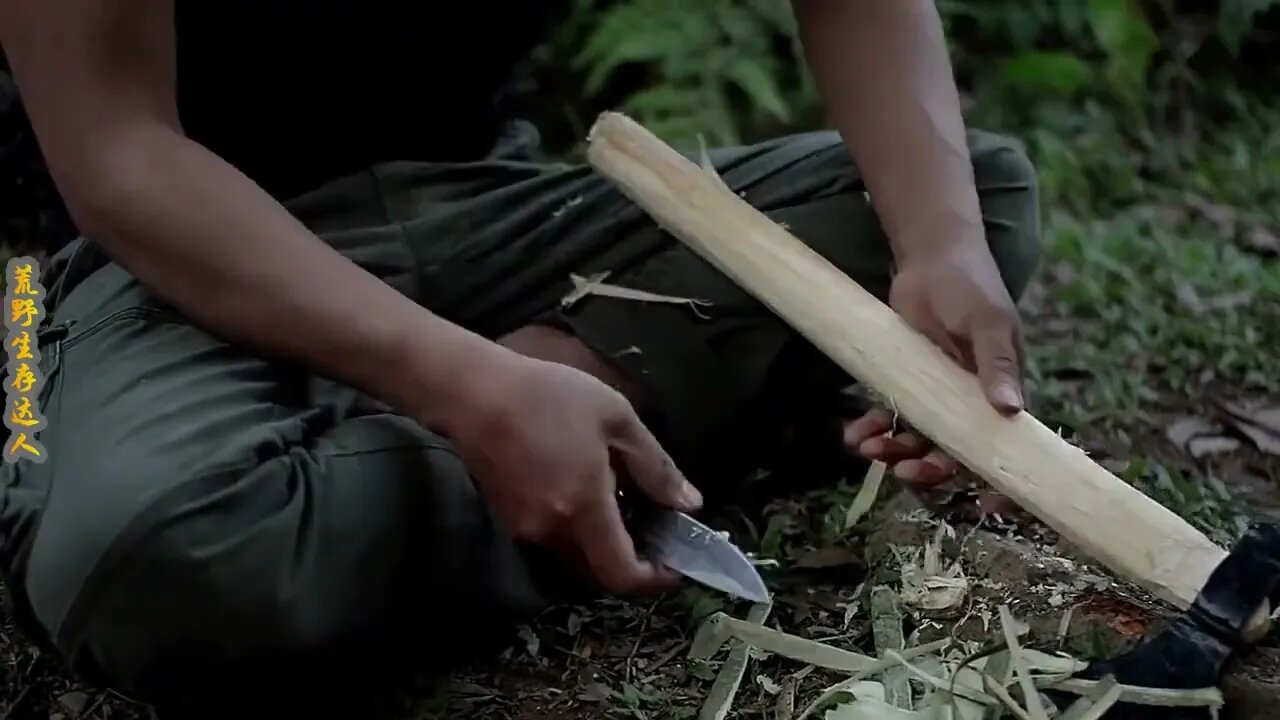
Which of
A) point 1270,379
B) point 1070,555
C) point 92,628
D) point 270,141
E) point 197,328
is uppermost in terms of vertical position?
point 270,141

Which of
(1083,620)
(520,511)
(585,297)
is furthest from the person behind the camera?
(585,297)

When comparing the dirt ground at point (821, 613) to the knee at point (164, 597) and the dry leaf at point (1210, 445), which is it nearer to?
the dry leaf at point (1210, 445)

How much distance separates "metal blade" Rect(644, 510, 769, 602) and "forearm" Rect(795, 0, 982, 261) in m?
0.36

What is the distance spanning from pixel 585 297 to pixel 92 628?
521mm

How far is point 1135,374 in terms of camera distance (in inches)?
63.9

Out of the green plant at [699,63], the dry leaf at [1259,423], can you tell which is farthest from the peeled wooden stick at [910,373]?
the green plant at [699,63]

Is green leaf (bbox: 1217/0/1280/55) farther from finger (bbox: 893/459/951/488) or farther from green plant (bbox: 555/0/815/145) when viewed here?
finger (bbox: 893/459/951/488)

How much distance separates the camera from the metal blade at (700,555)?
0.93 m

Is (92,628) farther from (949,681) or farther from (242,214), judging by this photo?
(949,681)

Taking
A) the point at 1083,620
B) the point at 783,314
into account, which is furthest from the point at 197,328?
the point at 1083,620

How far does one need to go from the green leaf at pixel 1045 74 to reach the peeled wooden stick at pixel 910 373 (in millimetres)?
1391

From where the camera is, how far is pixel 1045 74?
245 cm

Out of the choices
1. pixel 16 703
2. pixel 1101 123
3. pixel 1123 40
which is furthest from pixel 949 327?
pixel 1123 40

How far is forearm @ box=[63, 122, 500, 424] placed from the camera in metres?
0.96
